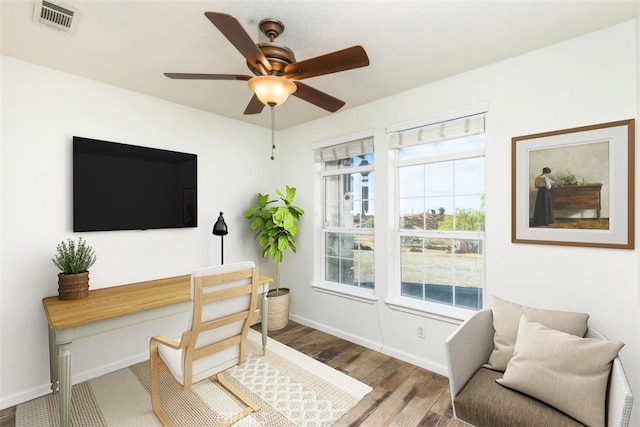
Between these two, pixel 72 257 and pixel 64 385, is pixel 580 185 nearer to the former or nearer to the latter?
pixel 64 385

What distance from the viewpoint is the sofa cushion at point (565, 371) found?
4.61 ft

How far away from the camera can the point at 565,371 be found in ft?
4.91

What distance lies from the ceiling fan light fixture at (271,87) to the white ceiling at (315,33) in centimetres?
40

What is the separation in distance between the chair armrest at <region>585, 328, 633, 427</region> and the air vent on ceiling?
331 cm

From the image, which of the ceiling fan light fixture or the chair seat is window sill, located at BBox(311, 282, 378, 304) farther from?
the ceiling fan light fixture

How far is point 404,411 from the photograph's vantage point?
212cm

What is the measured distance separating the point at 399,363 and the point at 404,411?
691 millimetres

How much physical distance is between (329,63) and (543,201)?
1778 millimetres

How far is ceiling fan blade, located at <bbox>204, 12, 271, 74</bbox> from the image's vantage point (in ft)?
4.08

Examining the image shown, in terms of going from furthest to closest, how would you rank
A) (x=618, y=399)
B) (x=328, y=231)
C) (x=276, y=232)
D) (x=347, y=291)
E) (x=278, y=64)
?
1. (x=328, y=231)
2. (x=276, y=232)
3. (x=347, y=291)
4. (x=278, y=64)
5. (x=618, y=399)

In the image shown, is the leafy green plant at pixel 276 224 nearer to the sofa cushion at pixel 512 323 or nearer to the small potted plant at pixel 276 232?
the small potted plant at pixel 276 232

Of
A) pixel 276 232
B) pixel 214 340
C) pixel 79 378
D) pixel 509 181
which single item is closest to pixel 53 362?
pixel 79 378

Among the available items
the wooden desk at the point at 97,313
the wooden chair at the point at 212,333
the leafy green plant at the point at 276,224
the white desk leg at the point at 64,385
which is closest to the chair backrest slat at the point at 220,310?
the wooden chair at the point at 212,333

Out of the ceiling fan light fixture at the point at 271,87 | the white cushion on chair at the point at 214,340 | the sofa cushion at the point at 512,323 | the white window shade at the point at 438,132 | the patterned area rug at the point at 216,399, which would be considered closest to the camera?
the ceiling fan light fixture at the point at 271,87
